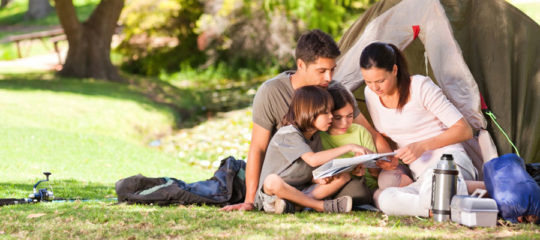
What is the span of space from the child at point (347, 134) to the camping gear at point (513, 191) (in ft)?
2.14

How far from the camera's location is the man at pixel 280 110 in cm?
503

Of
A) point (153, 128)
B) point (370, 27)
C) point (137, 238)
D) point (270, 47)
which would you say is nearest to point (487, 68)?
point (370, 27)

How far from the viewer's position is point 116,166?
904 centimetres

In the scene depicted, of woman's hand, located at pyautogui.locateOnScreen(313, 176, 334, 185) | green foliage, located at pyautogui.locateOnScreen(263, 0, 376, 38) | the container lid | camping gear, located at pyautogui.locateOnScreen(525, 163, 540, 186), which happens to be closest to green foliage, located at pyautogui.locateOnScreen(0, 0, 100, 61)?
green foliage, located at pyautogui.locateOnScreen(263, 0, 376, 38)

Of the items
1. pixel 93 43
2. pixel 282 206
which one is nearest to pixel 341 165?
pixel 282 206

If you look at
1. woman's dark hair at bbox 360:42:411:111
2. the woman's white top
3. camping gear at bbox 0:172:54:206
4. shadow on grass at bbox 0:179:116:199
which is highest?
woman's dark hair at bbox 360:42:411:111

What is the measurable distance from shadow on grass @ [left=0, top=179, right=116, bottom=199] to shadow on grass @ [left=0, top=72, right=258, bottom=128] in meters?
6.52

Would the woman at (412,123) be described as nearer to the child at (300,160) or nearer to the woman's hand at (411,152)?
the woman's hand at (411,152)

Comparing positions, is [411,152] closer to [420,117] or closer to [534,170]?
[420,117]

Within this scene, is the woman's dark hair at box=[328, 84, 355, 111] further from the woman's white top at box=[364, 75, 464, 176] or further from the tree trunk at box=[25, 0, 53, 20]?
the tree trunk at box=[25, 0, 53, 20]

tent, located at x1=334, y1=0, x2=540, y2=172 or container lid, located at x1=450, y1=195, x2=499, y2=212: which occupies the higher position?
tent, located at x1=334, y1=0, x2=540, y2=172

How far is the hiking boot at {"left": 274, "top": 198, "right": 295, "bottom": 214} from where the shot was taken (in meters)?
4.93

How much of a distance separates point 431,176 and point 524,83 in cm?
196

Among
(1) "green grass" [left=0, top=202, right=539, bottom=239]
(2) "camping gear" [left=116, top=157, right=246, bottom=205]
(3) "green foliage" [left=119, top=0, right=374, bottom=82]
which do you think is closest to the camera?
(1) "green grass" [left=0, top=202, right=539, bottom=239]
